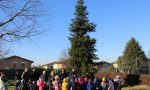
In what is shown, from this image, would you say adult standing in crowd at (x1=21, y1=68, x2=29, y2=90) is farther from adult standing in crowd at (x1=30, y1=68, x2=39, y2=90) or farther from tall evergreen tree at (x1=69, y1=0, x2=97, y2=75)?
tall evergreen tree at (x1=69, y1=0, x2=97, y2=75)

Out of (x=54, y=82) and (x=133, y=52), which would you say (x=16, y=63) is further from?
(x=54, y=82)

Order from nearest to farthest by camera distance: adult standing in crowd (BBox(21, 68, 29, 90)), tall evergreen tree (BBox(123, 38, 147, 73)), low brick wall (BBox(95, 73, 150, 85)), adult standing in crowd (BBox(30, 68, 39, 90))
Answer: adult standing in crowd (BBox(21, 68, 29, 90)) → adult standing in crowd (BBox(30, 68, 39, 90)) → low brick wall (BBox(95, 73, 150, 85)) → tall evergreen tree (BBox(123, 38, 147, 73))

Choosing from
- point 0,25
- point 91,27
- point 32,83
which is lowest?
point 32,83

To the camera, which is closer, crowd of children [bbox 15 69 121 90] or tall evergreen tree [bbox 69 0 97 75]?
crowd of children [bbox 15 69 121 90]

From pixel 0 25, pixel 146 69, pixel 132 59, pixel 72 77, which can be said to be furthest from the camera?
pixel 132 59

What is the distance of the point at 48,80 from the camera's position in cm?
2664

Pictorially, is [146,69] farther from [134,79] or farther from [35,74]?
[35,74]

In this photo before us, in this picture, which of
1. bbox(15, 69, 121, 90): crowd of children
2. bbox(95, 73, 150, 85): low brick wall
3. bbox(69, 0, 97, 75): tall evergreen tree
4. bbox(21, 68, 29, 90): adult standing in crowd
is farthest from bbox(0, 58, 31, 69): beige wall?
bbox(21, 68, 29, 90): adult standing in crowd

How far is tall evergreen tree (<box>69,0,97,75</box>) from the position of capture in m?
48.3

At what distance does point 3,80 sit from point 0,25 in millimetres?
4566

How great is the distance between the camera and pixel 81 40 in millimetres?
48406

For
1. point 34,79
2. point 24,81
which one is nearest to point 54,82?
point 34,79

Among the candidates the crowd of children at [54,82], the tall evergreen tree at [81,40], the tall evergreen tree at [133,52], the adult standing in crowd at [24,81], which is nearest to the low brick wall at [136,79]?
the tall evergreen tree at [81,40]

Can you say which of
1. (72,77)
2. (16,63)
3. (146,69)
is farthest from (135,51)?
(72,77)
